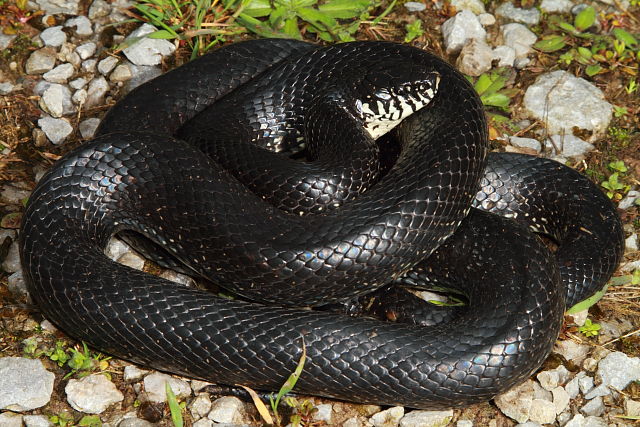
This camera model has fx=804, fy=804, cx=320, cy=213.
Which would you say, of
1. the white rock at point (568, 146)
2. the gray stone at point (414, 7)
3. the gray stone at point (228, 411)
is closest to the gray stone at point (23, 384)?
the gray stone at point (228, 411)

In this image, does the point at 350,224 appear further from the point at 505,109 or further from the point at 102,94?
the point at 102,94

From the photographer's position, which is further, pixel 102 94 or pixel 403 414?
pixel 102 94

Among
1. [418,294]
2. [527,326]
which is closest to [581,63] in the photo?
[418,294]

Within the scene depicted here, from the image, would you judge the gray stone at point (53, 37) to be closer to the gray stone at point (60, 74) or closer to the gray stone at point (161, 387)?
the gray stone at point (60, 74)

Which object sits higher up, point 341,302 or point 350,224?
point 350,224

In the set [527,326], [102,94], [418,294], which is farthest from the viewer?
[102,94]

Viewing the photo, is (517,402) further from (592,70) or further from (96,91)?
(96,91)

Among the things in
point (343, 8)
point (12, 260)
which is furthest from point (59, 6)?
point (12, 260)
